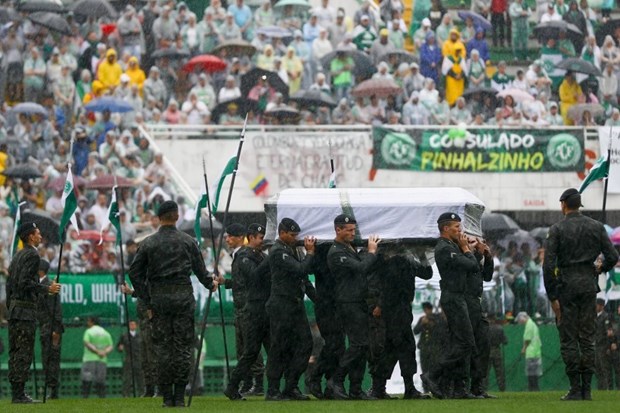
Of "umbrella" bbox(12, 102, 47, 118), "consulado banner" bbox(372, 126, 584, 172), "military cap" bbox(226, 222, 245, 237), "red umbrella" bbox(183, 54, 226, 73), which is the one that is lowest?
"military cap" bbox(226, 222, 245, 237)

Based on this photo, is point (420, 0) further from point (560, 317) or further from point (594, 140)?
point (560, 317)

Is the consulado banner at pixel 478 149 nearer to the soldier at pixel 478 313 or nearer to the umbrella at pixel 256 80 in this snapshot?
the umbrella at pixel 256 80

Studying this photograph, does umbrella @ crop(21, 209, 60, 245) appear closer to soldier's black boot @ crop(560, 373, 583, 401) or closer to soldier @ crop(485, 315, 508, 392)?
soldier @ crop(485, 315, 508, 392)

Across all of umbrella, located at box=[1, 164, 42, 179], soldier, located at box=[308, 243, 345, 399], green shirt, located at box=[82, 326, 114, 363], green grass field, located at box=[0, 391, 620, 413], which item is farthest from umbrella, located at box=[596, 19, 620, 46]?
soldier, located at box=[308, 243, 345, 399]

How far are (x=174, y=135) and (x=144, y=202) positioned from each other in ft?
6.17

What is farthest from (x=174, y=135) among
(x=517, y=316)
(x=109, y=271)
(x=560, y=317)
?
(x=560, y=317)

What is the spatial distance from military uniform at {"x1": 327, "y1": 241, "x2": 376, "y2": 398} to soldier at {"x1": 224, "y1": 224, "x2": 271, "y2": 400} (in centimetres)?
91

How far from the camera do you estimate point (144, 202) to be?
31547 mm

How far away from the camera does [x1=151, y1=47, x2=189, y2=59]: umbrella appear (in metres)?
34.1

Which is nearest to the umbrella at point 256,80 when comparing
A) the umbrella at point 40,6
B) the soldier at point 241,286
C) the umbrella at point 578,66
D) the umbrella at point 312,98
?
the umbrella at point 312,98

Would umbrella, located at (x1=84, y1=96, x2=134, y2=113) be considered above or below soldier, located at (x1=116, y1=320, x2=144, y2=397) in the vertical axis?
above

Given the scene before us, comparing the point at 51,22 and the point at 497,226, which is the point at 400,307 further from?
the point at 51,22

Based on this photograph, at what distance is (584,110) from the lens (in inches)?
1373

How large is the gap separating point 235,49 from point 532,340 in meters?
10.1
